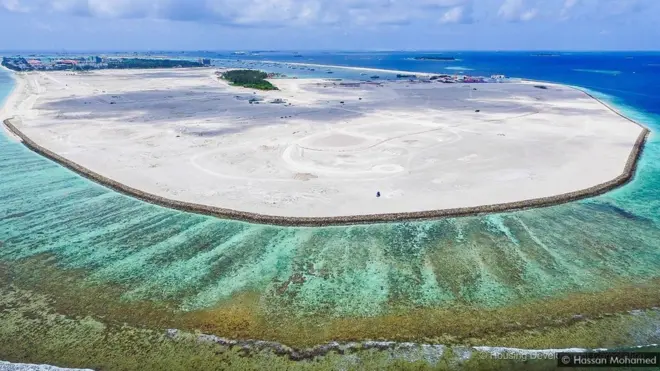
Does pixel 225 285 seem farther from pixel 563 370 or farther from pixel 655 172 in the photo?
pixel 655 172

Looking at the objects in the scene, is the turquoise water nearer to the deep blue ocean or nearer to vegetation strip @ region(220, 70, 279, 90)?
the deep blue ocean

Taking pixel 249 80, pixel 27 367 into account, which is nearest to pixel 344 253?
pixel 27 367

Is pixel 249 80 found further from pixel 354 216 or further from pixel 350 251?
pixel 350 251

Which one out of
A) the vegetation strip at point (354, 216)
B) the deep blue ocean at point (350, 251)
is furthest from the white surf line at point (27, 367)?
the vegetation strip at point (354, 216)

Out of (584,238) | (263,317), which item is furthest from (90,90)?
(584,238)

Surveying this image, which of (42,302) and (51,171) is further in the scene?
(51,171)

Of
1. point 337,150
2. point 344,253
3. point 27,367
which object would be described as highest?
point 337,150
